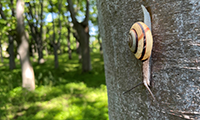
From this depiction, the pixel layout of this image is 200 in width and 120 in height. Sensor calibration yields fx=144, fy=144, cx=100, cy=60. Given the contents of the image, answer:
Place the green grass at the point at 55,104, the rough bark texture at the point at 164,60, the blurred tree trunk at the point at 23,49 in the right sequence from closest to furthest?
the rough bark texture at the point at 164,60 → the green grass at the point at 55,104 → the blurred tree trunk at the point at 23,49

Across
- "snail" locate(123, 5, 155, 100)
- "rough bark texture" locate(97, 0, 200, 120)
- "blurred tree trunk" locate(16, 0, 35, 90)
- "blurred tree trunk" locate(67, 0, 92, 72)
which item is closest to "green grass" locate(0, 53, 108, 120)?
"blurred tree trunk" locate(16, 0, 35, 90)

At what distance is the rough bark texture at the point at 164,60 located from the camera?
0.52m

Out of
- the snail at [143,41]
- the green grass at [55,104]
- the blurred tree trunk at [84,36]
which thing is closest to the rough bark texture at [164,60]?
the snail at [143,41]

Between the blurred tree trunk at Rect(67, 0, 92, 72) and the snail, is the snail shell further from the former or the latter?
the blurred tree trunk at Rect(67, 0, 92, 72)

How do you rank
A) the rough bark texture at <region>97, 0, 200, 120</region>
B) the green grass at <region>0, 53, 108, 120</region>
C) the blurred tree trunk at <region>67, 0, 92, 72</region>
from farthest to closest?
the blurred tree trunk at <region>67, 0, 92, 72</region> → the green grass at <region>0, 53, 108, 120</region> → the rough bark texture at <region>97, 0, 200, 120</region>

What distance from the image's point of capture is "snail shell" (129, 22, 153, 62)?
579 millimetres

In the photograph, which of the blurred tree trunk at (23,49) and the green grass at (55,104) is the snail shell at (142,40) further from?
the blurred tree trunk at (23,49)

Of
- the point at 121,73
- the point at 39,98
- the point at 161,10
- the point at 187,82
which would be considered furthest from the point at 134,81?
the point at 39,98

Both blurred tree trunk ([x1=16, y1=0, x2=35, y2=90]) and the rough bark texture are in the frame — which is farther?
blurred tree trunk ([x1=16, y1=0, x2=35, y2=90])

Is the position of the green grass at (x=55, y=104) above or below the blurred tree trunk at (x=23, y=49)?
below

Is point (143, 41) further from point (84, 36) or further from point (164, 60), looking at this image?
point (84, 36)

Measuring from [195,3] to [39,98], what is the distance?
5.51 meters

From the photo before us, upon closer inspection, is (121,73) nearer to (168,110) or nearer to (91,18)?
(168,110)

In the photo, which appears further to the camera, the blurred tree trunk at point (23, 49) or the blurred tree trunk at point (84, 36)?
the blurred tree trunk at point (84, 36)
